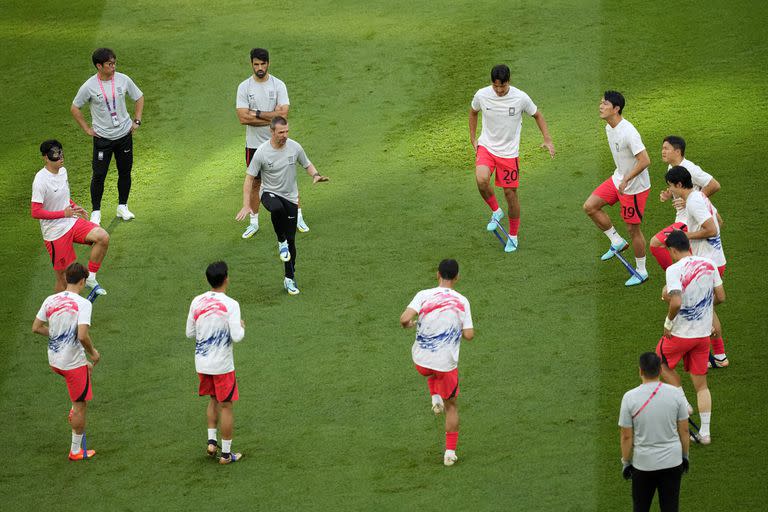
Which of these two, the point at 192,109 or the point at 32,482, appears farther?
the point at 192,109

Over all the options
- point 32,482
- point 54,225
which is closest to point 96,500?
point 32,482

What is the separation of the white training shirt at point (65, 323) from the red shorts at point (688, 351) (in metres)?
5.03

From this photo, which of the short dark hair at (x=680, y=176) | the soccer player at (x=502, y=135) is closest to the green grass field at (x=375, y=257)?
the soccer player at (x=502, y=135)

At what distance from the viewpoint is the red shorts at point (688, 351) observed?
29.7ft

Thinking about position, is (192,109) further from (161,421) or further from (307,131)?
(161,421)

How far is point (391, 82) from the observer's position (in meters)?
16.4

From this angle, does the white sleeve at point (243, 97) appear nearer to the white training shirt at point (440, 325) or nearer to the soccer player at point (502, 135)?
the soccer player at point (502, 135)

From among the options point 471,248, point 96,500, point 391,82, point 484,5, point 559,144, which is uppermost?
point 484,5

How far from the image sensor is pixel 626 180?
1141cm

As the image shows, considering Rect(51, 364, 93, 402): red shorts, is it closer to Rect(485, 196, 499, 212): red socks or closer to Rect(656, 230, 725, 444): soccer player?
Rect(656, 230, 725, 444): soccer player

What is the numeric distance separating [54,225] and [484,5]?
9278mm

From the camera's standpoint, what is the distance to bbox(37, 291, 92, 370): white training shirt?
927 cm

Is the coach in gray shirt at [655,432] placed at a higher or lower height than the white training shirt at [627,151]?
lower

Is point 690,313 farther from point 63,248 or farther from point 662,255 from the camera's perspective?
point 63,248
